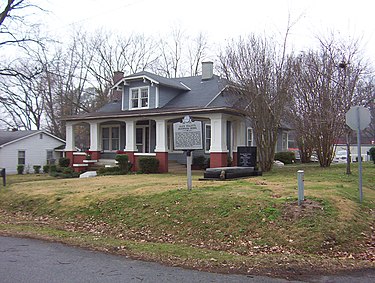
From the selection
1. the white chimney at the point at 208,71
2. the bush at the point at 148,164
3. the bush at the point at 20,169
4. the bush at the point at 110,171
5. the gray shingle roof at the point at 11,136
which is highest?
the white chimney at the point at 208,71

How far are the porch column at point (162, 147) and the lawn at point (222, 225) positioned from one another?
9.68 metres

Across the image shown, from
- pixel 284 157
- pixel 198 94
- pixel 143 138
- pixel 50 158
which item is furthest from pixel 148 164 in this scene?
pixel 50 158

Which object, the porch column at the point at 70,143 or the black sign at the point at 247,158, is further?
the porch column at the point at 70,143

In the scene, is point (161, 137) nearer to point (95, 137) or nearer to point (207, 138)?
point (207, 138)

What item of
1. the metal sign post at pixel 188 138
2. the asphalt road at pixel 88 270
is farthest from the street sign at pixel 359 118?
the asphalt road at pixel 88 270

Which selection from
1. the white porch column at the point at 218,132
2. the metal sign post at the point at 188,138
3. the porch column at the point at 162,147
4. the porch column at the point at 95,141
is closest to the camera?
the metal sign post at the point at 188,138

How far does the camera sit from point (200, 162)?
2506 centimetres

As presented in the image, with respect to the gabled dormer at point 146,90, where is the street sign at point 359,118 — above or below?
below

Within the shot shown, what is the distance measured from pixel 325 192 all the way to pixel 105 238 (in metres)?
6.04

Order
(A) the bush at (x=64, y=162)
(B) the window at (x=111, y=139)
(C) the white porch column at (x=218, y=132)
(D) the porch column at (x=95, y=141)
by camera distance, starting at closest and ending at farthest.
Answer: (C) the white porch column at (x=218, y=132)
(D) the porch column at (x=95, y=141)
(A) the bush at (x=64, y=162)
(B) the window at (x=111, y=139)

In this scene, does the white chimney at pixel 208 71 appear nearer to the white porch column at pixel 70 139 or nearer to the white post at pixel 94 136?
the white post at pixel 94 136

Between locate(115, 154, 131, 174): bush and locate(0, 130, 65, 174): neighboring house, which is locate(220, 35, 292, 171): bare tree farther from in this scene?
locate(0, 130, 65, 174): neighboring house

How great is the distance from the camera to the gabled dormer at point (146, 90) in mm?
25719

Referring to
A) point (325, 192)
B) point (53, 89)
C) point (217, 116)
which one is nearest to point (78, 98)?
point (53, 89)
